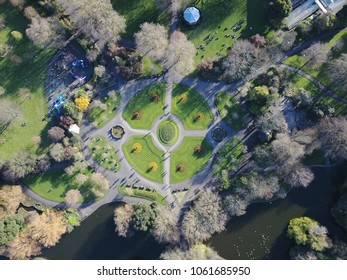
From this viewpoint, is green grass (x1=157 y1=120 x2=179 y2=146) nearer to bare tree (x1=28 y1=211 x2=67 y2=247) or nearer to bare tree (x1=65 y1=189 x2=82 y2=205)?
bare tree (x1=65 y1=189 x2=82 y2=205)

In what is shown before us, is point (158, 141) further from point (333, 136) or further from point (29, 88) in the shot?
point (333, 136)

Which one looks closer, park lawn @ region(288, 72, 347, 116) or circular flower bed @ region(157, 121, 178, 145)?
park lawn @ region(288, 72, 347, 116)

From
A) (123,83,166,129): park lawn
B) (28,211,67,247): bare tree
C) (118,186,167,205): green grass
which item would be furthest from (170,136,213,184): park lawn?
(28,211,67,247): bare tree

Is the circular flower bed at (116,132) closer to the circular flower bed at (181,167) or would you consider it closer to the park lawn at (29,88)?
the circular flower bed at (181,167)

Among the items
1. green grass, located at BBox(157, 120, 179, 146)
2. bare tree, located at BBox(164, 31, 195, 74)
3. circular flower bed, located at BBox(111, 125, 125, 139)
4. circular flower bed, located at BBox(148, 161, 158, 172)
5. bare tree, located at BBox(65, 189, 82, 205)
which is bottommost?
circular flower bed, located at BBox(148, 161, 158, 172)

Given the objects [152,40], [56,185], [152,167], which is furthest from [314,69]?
[56,185]
